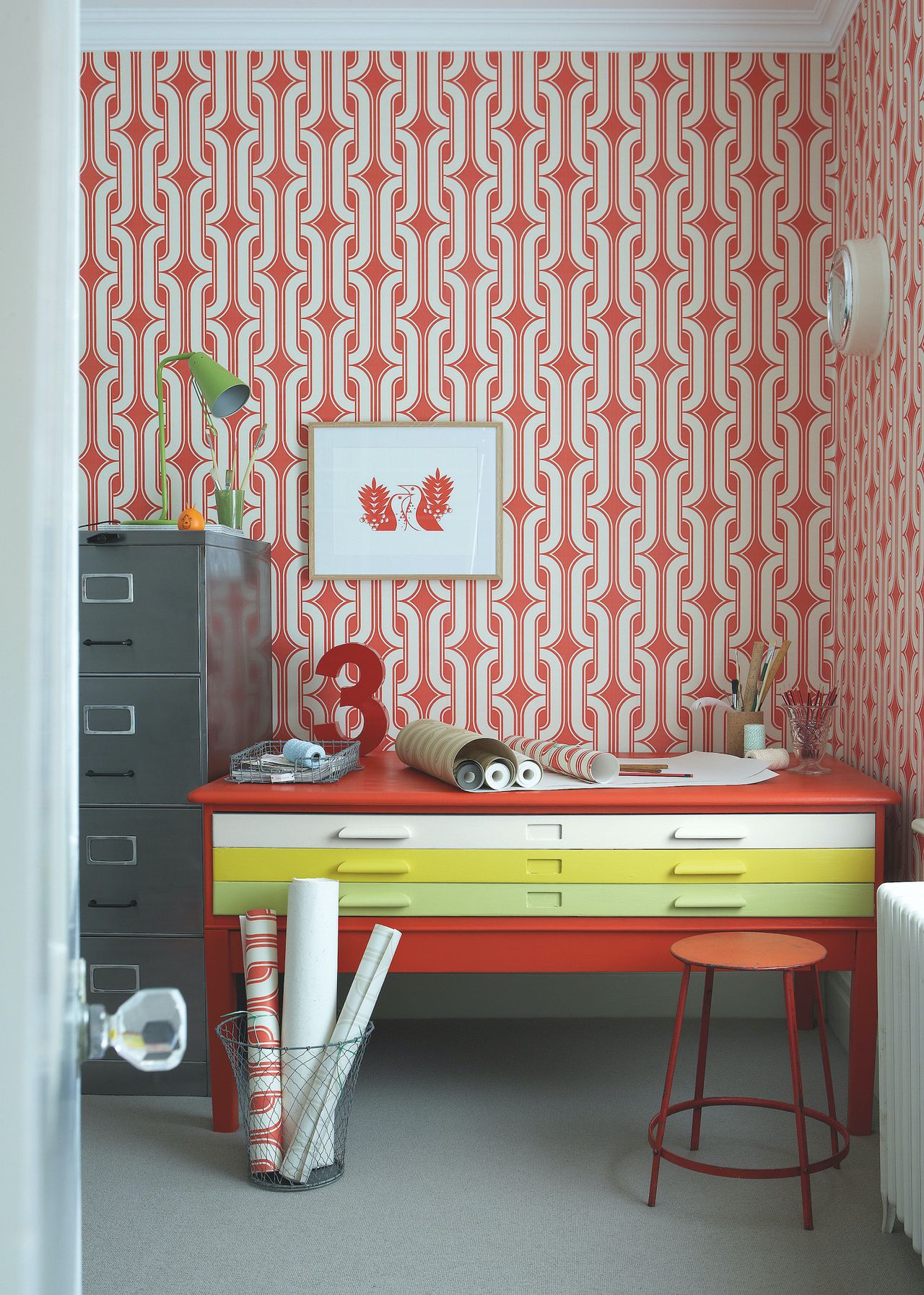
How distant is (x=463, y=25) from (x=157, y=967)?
262 cm

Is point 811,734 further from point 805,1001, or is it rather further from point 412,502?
point 412,502

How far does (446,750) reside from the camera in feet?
8.24

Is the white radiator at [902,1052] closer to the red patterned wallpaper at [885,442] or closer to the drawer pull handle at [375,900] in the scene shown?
the red patterned wallpaper at [885,442]

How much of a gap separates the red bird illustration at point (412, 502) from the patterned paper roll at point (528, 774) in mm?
873

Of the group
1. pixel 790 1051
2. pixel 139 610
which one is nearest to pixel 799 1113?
pixel 790 1051

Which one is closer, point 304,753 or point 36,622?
point 36,622

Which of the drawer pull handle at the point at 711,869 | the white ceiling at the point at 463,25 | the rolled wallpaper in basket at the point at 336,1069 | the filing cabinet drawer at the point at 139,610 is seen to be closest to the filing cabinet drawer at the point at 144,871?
the filing cabinet drawer at the point at 139,610

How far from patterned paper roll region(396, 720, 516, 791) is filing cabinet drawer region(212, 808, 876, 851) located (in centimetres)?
10

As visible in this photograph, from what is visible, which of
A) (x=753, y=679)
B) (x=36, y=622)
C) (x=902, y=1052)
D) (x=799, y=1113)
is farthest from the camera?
(x=753, y=679)

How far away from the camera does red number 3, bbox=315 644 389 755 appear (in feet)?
9.59

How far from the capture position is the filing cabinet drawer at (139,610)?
2.52m

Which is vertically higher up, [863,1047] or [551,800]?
[551,800]

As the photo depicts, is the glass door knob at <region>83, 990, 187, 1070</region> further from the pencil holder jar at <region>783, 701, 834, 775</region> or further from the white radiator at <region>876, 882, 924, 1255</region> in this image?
the pencil holder jar at <region>783, 701, 834, 775</region>

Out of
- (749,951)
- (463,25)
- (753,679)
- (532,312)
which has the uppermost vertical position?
(463,25)
